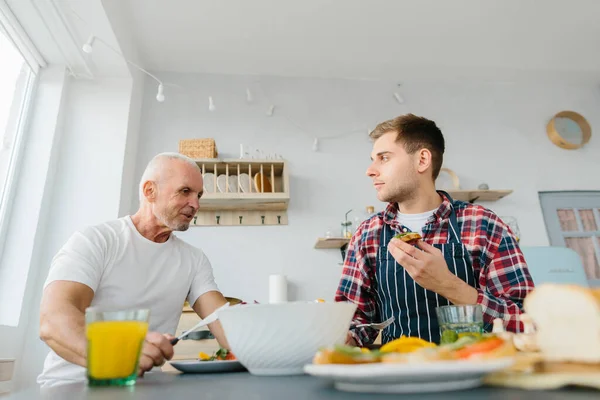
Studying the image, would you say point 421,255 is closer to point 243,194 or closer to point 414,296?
point 414,296

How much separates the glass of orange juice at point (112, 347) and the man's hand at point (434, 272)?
697 millimetres

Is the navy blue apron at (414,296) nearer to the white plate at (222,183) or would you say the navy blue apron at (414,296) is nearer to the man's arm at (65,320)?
the man's arm at (65,320)

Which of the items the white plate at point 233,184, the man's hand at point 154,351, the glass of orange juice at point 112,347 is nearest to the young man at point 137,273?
the man's hand at point 154,351

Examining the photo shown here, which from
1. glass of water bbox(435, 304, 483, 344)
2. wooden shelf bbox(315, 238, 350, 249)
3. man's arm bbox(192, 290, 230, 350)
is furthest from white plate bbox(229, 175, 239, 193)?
glass of water bbox(435, 304, 483, 344)

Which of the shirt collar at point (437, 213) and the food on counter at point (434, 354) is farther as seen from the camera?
the shirt collar at point (437, 213)

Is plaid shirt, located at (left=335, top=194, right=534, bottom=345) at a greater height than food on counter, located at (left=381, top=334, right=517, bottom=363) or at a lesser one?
greater

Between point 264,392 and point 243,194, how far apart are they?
2.54 meters

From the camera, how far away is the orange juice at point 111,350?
537 millimetres

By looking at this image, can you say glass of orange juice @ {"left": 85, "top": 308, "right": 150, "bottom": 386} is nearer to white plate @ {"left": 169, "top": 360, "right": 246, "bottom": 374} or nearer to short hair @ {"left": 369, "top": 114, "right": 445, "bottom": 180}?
white plate @ {"left": 169, "top": 360, "right": 246, "bottom": 374}

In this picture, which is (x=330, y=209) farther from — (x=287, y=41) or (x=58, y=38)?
(x=58, y=38)

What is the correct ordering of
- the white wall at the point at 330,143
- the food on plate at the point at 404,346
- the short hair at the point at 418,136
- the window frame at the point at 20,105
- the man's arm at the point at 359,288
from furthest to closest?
the white wall at the point at 330,143 → the window frame at the point at 20,105 → the short hair at the point at 418,136 → the man's arm at the point at 359,288 → the food on plate at the point at 404,346

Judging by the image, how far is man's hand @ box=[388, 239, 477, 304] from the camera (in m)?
1.02

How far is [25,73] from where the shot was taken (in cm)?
256

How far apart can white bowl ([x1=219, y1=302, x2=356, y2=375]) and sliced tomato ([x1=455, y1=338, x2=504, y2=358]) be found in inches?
7.3
